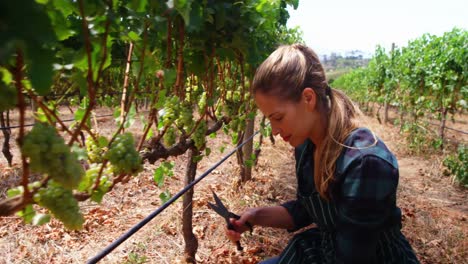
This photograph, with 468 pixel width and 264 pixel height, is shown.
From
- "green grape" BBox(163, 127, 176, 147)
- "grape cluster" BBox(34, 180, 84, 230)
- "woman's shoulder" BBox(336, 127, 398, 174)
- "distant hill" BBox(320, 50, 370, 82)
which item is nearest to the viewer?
"grape cluster" BBox(34, 180, 84, 230)

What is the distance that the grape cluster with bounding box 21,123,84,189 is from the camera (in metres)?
0.73

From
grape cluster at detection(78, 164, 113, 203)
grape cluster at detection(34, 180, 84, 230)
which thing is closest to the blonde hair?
grape cluster at detection(78, 164, 113, 203)

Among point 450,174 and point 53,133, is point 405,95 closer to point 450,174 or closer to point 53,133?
point 450,174

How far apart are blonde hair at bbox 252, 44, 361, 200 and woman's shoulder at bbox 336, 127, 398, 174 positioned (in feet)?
0.10

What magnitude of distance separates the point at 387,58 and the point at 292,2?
454 inches

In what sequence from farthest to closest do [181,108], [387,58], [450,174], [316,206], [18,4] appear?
[387,58] → [450,174] → [181,108] → [316,206] → [18,4]

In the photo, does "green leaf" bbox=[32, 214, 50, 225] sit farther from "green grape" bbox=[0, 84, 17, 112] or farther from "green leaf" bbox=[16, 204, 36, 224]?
"green grape" bbox=[0, 84, 17, 112]

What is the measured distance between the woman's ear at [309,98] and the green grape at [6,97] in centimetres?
108

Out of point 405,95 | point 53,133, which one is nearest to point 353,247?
point 53,133

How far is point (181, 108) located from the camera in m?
1.83

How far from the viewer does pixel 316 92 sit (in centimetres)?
154

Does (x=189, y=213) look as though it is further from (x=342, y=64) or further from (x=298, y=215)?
(x=342, y=64)

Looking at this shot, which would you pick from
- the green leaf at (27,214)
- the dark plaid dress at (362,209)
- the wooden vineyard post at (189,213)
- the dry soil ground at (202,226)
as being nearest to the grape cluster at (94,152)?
the green leaf at (27,214)

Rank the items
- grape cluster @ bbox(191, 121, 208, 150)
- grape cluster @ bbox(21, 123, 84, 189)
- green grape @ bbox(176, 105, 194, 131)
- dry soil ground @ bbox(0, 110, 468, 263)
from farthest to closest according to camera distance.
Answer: dry soil ground @ bbox(0, 110, 468, 263) → grape cluster @ bbox(191, 121, 208, 150) → green grape @ bbox(176, 105, 194, 131) → grape cluster @ bbox(21, 123, 84, 189)
